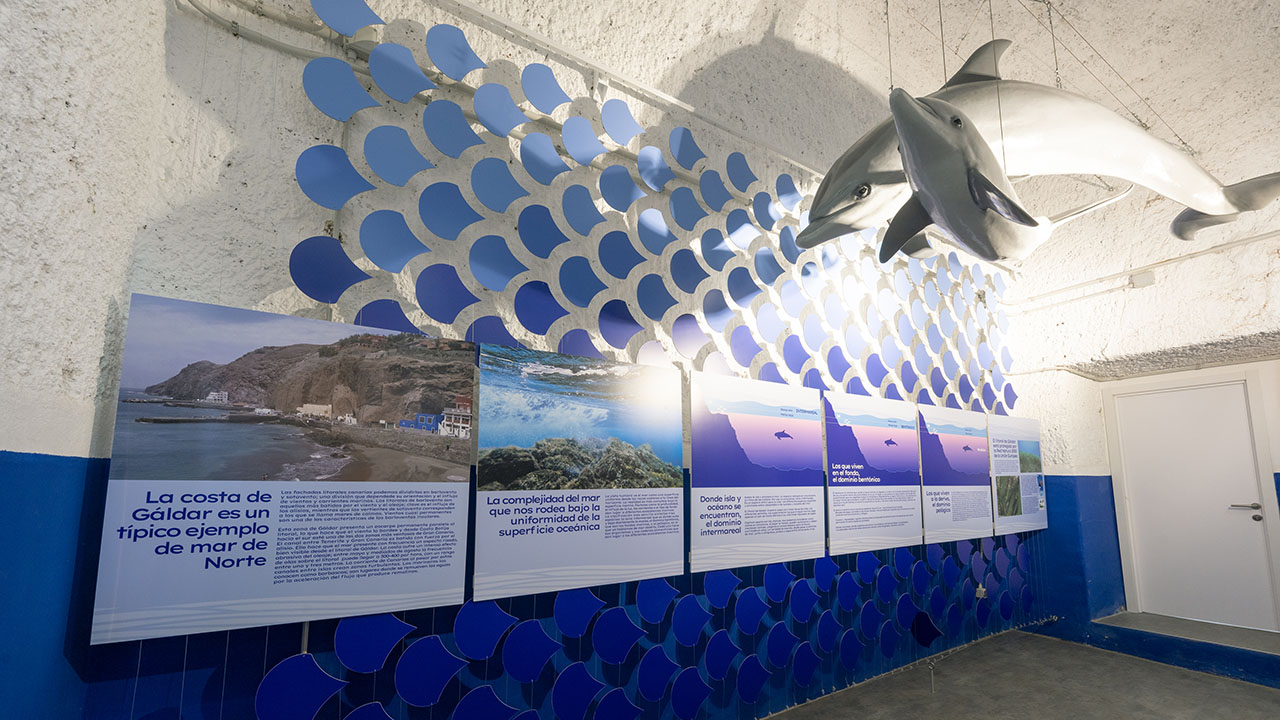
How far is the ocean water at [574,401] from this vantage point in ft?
6.33

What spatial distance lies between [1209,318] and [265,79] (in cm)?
476

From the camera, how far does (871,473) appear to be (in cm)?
307

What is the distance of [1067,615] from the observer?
4.15 metres

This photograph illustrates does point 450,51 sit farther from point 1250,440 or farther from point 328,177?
point 1250,440

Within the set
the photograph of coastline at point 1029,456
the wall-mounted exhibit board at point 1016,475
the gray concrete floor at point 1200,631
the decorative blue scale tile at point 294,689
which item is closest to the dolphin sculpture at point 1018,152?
the decorative blue scale tile at point 294,689

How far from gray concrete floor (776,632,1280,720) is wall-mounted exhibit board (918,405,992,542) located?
0.70 meters

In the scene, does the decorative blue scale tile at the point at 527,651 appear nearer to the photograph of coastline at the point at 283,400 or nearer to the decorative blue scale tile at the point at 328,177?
the photograph of coastline at the point at 283,400

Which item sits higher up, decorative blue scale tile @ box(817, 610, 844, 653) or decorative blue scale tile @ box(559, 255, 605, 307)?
decorative blue scale tile @ box(559, 255, 605, 307)

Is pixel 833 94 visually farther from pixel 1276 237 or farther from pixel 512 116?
pixel 1276 237

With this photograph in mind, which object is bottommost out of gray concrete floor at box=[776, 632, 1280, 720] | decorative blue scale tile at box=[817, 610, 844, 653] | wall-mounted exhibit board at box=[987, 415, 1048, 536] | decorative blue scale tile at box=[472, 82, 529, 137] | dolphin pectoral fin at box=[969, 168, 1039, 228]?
gray concrete floor at box=[776, 632, 1280, 720]

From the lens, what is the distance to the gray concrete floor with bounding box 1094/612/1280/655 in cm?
352

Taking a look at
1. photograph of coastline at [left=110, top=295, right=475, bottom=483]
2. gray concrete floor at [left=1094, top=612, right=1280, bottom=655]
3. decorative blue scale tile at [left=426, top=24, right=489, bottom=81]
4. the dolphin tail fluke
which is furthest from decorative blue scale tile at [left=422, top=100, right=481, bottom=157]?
gray concrete floor at [left=1094, top=612, right=1280, bottom=655]

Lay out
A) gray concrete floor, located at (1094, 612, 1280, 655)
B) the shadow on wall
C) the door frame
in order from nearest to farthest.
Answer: the shadow on wall, gray concrete floor, located at (1094, 612, 1280, 655), the door frame

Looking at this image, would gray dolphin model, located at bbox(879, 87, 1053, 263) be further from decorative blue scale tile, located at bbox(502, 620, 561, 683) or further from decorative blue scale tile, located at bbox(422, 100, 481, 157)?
decorative blue scale tile, located at bbox(502, 620, 561, 683)
